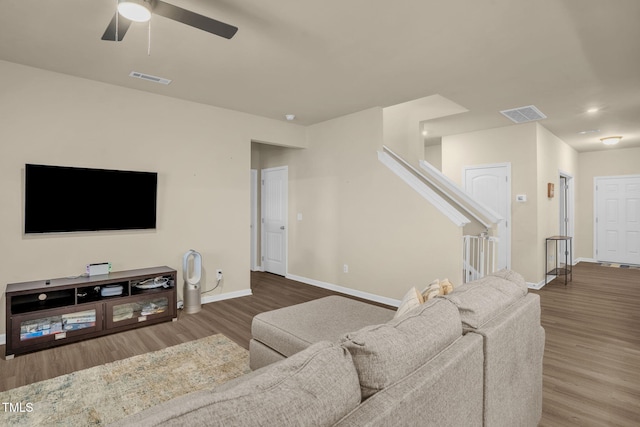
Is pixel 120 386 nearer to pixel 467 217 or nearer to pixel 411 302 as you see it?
pixel 411 302

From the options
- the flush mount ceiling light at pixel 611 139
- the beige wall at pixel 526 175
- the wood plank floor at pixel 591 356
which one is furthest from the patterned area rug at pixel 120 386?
the flush mount ceiling light at pixel 611 139

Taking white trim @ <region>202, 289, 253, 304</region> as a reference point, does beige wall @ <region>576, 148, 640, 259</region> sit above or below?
above

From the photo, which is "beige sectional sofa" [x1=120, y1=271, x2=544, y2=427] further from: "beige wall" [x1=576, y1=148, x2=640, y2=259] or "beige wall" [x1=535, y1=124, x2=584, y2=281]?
"beige wall" [x1=576, y1=148, x2=640, y2=259]

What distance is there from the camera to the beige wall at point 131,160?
10.7ft

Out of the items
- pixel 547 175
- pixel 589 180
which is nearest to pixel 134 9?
pixel 547 175

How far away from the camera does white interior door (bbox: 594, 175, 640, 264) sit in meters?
7.32

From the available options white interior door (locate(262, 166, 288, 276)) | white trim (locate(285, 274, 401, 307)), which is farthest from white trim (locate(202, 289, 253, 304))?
white interior door (locate(262, 166, 288, 276))

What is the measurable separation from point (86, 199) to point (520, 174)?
19.9ft

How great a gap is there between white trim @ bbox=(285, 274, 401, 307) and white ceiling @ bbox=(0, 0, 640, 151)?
2629mm

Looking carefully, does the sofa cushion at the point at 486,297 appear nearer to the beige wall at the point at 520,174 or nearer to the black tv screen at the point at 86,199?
the black tv screen at the point at 86,199

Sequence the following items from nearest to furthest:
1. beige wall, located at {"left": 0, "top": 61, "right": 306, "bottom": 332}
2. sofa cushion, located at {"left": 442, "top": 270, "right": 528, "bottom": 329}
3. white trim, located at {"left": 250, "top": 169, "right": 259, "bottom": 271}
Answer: sofa cushion, located at {"left": 442, "top": 270, "right": 528, "bottom": 329}
beige wall, located at {"left": 0, "top": 61, "right": 306, "bottom": 332}
white trim, located at {"left": 250, "top": 169, "right": 259, "bottom": 271}

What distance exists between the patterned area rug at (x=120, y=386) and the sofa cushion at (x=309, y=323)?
0.65 m

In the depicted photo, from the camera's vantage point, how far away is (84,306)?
326cm

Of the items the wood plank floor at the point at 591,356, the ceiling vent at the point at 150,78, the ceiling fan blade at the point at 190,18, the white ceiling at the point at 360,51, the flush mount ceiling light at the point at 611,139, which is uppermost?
the ceiling vent at the point at 150,78
